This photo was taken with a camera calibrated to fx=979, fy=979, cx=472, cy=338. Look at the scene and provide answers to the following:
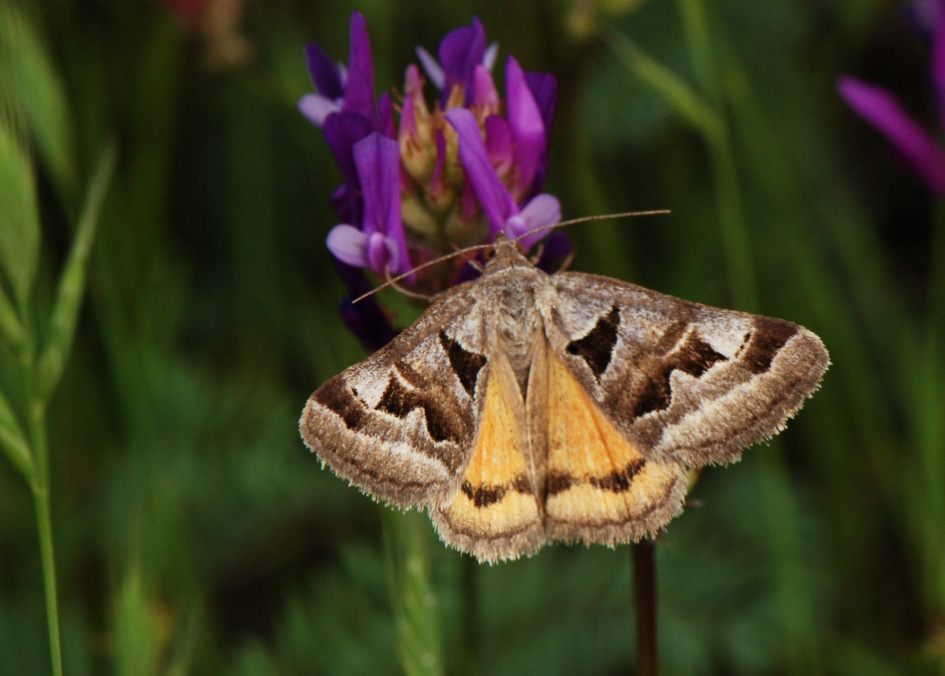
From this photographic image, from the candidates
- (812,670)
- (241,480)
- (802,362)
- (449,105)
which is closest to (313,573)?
(241,480)

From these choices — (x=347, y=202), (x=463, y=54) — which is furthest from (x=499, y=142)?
(x=347, y=202)

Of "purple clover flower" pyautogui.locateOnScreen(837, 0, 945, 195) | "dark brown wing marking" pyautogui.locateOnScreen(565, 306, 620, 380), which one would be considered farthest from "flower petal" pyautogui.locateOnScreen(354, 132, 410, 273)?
"purple clover flower" pyautogui.locateOnScreen(837, 0, 945, 195)

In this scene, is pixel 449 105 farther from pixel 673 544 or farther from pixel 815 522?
pixel 815 522

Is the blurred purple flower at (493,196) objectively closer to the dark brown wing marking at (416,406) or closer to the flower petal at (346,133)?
the flower petal at (346,133)

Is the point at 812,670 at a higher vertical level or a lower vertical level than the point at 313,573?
→ lower

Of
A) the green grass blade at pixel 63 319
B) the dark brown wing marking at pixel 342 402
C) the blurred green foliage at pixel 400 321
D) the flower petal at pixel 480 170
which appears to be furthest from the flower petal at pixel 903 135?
the green grass blade at pixel 63 319

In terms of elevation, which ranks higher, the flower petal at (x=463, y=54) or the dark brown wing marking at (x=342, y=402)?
the flower petal at (x=463, y=54)

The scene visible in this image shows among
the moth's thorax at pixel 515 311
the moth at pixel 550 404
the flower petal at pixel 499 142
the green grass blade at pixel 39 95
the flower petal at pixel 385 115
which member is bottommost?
the moth at pixel 550 404
